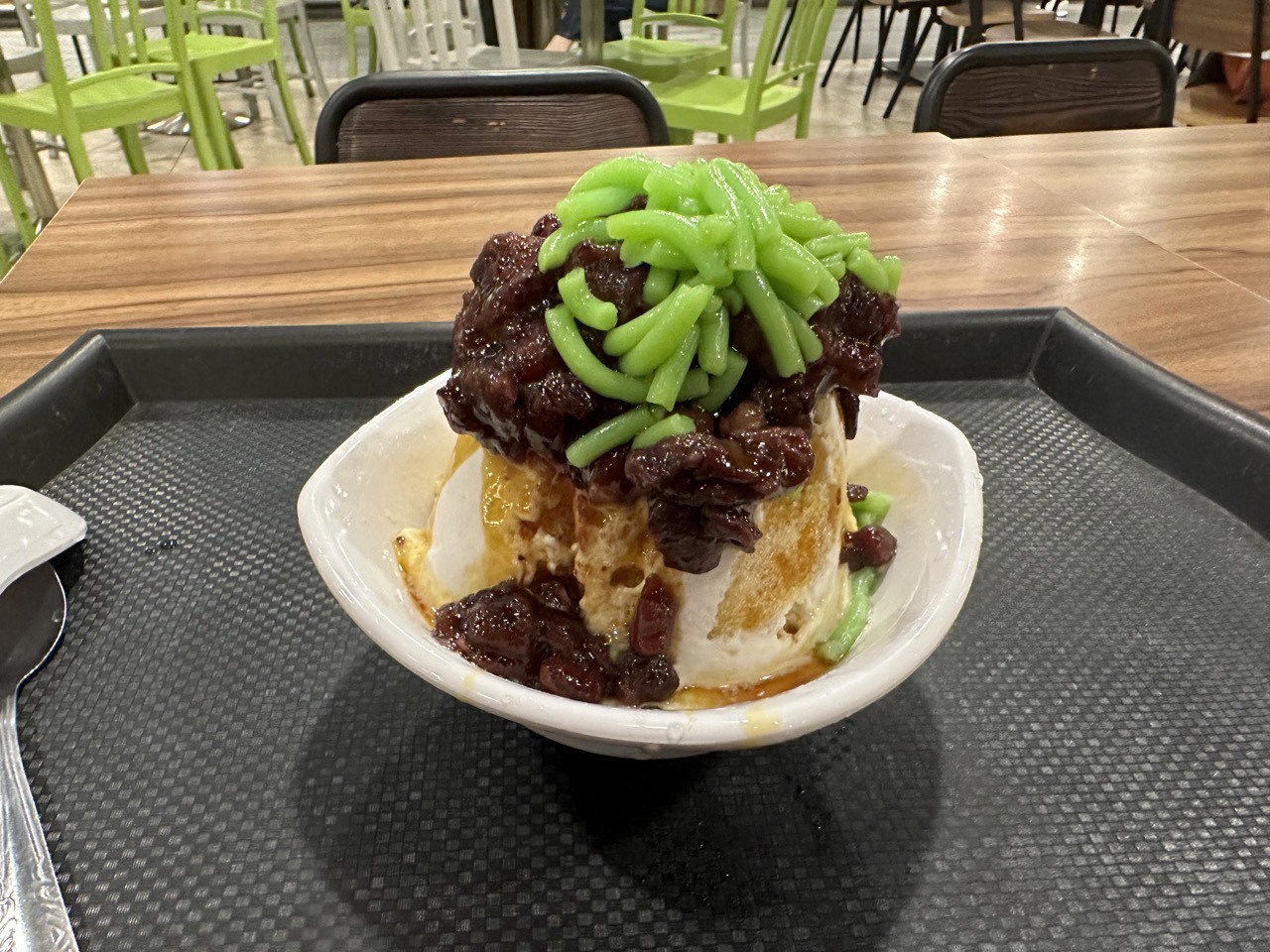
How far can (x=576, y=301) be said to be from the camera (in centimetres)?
73

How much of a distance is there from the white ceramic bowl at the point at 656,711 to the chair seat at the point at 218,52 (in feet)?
16.8

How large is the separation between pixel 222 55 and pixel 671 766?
224 inches

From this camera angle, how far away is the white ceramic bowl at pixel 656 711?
69 cm

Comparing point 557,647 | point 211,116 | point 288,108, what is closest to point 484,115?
point 557,647

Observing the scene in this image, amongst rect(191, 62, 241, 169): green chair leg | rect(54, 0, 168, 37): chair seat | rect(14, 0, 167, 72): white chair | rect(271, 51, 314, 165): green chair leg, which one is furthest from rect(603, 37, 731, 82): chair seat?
rect(14, 0, 167, 72): white chair

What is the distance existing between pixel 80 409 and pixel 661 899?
116cm

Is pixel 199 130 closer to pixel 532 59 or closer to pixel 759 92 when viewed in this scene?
pixel 532 59

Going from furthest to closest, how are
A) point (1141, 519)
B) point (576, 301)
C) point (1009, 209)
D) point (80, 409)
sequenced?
point (1009, 209)
point (80, 409)
point (1141, 519)
point (576, 301)

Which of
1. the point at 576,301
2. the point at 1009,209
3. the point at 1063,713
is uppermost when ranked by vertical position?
the point at 576,301

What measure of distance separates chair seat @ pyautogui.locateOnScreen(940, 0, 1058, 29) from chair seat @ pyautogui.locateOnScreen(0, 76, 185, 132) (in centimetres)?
624

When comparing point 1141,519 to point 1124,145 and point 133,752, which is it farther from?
point 1124,145

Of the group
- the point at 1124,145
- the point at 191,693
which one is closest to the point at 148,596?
the point at 191,693

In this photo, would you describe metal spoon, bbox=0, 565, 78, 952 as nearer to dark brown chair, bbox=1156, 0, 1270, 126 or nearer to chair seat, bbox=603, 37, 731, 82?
chair seat, bbox=603, 37, 731, 82

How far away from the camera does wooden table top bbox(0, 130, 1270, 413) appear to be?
61.7 inches
